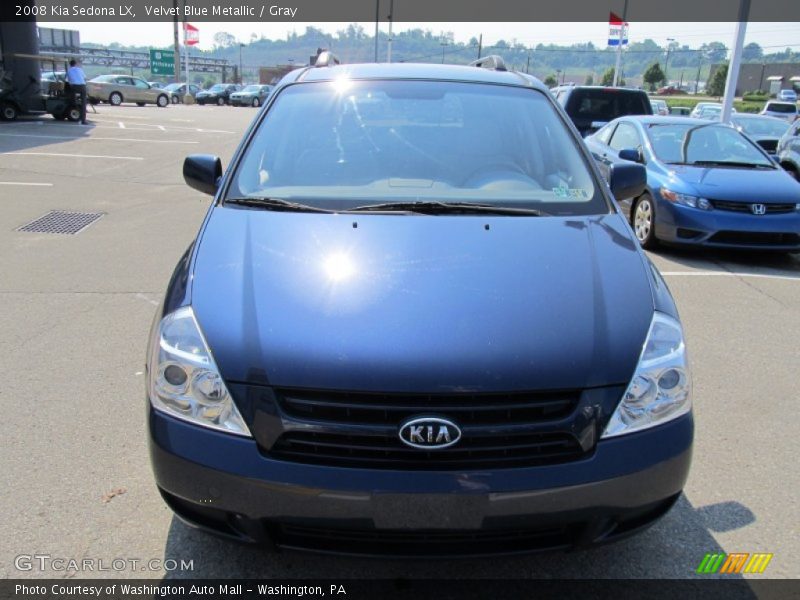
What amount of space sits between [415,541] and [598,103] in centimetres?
1313

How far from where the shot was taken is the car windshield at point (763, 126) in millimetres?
16344

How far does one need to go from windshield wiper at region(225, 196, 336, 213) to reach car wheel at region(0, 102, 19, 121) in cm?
1930

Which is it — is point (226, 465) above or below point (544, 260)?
below

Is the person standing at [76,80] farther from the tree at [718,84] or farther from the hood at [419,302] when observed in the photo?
the tree at [718,84]

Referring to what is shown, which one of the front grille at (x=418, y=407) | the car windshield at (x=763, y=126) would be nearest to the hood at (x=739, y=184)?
the front grille at (x=418, y=407)

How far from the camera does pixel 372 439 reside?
2.03 meters

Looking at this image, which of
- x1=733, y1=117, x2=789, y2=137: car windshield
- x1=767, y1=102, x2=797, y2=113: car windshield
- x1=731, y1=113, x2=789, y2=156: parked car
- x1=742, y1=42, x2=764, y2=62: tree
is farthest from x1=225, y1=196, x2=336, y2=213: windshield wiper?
x1=742, y1=42, x2=764, y2=62: tree

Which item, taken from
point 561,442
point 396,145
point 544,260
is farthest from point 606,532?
point 396,145

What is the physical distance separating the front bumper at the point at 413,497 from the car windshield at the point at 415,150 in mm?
1236

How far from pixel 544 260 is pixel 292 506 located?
4.13ft

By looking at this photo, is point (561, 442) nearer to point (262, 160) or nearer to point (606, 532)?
point (606, 532)

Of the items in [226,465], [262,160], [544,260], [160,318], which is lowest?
[226,465]

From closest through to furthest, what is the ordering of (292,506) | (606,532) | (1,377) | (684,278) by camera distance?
1. (292,506)
2. (606,532)
3. (1,377)
4. (684,278)

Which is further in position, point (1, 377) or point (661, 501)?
point (1, 377)
